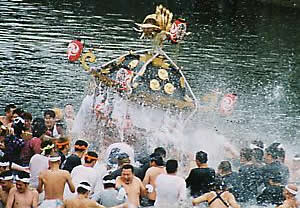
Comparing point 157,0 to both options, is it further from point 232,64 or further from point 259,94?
point 259,94

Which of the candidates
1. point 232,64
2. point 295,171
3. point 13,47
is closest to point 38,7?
point 13,47

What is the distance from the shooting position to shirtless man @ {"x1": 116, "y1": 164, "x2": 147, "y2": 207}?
7.93m

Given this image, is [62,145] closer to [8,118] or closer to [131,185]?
[131,185]

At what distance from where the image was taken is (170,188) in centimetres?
804

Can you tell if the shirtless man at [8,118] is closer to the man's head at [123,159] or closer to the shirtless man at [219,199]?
the man's head at [123,159]

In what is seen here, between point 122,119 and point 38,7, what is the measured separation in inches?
648

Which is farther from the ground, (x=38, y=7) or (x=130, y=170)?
(x=38, y=7)

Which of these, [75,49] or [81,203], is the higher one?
[75,49]

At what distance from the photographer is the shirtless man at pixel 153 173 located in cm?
825

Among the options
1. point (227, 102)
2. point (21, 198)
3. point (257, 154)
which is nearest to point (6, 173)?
point (21, 198)

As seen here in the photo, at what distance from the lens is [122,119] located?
1121 centimetres

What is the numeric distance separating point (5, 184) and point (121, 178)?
1.22m

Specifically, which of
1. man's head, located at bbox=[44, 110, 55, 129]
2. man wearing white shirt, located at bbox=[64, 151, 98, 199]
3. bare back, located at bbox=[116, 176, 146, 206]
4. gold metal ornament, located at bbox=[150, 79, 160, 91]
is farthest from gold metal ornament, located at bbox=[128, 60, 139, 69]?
bare back, located at bbox=[116, 176, 146, 206]

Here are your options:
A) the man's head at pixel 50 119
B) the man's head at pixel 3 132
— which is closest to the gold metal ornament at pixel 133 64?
the man's head at pixel 50 119
